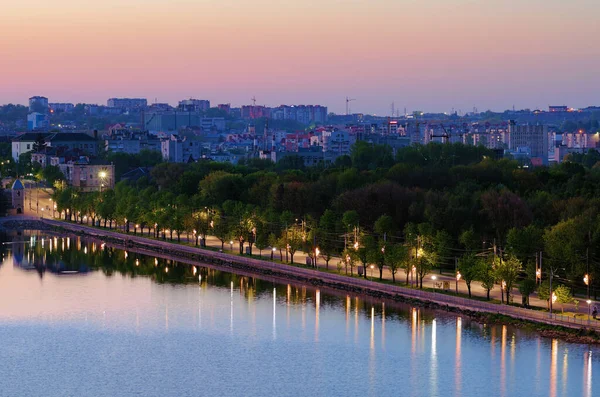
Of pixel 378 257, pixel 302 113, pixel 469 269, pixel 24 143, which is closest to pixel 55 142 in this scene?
pixel 24 143

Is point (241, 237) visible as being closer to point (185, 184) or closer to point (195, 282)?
point (195, 282)

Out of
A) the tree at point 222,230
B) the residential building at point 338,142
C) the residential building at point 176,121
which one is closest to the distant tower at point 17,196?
the tree at point 222,230

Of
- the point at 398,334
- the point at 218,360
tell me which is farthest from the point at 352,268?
the point at 218,360

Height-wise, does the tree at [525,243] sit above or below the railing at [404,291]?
above

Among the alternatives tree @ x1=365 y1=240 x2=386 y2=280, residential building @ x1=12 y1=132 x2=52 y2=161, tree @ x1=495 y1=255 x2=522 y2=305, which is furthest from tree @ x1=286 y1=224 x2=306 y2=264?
residential building @ x1=12 y1=132 x2=52 y2=161

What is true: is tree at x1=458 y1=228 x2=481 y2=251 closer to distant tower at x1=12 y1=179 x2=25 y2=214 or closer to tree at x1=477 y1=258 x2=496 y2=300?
tree at x1=477 y1=258 x2=496 y2=300

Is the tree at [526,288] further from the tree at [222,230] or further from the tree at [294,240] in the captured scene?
the tree at [222,230]
